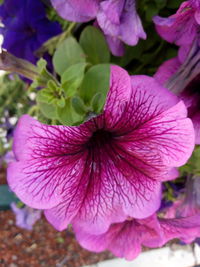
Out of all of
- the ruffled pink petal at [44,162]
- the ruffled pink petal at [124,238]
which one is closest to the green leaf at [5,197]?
the ruffled pink petal at [124,238]

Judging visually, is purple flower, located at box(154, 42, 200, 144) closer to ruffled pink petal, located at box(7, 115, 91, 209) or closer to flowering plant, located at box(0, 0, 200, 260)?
flowering plant, located at box(0, 0, 200, 260)

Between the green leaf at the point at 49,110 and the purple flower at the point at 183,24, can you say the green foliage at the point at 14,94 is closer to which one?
the green leaf at the point at 49,110

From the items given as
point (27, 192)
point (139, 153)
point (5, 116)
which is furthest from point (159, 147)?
point (5, 116)

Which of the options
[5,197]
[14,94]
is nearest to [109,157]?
[14,94]

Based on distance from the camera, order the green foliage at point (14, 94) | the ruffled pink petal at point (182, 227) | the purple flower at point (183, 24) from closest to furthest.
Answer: the purple flower at point (183, 24) → the ruffled pink petal at point (182, 227) → the green foliage at point (14, 94)

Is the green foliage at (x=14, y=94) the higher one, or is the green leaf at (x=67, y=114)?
the green leaf at (x=67, y=114)
